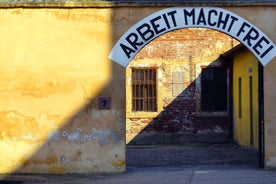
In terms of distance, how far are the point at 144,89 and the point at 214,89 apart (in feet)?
9.68

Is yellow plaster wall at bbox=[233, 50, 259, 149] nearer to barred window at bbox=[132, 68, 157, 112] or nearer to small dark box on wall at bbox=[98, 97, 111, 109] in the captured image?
barred window at bbox=[132, 68, 157, 112]

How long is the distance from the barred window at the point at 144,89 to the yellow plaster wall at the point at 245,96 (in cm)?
337

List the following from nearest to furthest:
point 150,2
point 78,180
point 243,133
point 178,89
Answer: point 78,180 < point 150,2 < point 243,133 < point 178,89

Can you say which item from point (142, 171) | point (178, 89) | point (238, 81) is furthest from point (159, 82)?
point (142, 171)

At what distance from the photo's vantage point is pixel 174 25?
1338cm

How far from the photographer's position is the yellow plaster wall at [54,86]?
13.3m

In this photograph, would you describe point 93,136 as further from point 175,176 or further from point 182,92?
point 182,92

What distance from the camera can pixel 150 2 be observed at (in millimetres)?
13312

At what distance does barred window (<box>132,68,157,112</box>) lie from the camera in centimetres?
2555

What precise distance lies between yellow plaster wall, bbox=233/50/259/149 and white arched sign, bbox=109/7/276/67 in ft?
21.5

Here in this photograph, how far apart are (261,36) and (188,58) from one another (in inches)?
469

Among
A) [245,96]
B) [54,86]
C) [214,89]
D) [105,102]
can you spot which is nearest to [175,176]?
[105,102]

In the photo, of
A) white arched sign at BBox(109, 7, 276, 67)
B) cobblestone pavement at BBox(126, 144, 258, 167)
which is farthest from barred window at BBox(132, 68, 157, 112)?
white arched sign at BBox(109, 7, 276, 67)

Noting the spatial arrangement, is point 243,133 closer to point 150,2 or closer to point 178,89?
point 178,89
